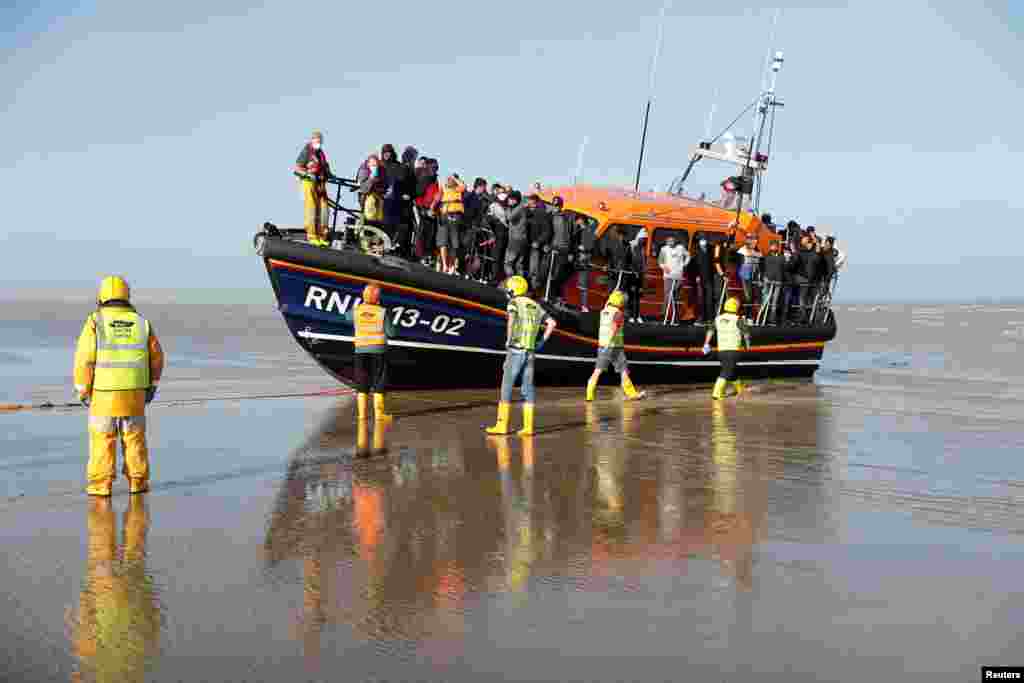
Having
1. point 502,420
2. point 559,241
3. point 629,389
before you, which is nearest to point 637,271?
point 559,241

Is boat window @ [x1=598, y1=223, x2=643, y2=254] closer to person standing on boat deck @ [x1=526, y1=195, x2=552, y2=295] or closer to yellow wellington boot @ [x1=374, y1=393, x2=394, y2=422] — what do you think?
person standing on boat deck @ [x1=526, y1=195, x2=552, y2=295]

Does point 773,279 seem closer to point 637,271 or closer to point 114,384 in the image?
point 637,271

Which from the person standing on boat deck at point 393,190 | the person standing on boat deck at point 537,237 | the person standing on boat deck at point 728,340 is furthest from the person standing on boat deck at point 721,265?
the person standing on boat deck at point 393,190

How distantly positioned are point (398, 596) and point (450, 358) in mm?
8403

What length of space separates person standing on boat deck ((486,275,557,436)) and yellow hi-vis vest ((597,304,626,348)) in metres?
3.06

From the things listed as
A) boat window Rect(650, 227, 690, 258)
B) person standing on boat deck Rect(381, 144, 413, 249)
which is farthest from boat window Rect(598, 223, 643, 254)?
person standing on boat deck Rect(381, 144, 413, 249)

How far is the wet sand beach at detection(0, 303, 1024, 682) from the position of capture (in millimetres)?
4266

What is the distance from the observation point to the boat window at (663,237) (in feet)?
50.7

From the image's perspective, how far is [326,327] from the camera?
40.7 ft

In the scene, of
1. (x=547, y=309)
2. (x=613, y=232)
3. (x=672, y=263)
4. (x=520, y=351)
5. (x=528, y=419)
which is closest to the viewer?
(x=528, y=419)

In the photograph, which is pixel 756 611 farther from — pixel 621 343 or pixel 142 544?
pixel 621 343

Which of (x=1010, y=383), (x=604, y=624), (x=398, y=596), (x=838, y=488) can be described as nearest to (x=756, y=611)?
(x=604, y=624)

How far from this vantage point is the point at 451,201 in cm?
1333

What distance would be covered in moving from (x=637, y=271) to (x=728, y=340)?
5.35 ft
